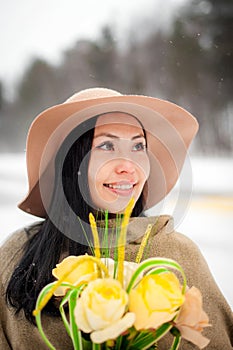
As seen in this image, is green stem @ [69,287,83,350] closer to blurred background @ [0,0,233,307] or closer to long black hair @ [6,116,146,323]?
long black hair @ [6,116,146,323]

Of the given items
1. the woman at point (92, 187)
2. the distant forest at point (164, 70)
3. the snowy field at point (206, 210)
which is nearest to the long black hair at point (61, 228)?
the woman at point (92, 187)

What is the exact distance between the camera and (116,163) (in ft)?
3.55

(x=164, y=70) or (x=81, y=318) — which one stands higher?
(x=164, y=70)

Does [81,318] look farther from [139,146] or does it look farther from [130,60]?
[130,60]

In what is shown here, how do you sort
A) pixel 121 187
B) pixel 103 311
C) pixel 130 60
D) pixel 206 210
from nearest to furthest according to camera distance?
pixel 103 311, pixel 121 187, pixel 206 210, pixel 130 60

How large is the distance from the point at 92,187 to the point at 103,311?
47cm

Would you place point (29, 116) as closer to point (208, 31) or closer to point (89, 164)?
point (208, 31)

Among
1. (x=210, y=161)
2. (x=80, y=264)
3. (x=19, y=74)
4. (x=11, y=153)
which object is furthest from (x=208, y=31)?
(x=80, y=264)

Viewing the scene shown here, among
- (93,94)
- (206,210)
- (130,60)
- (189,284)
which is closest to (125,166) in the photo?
(93,94)

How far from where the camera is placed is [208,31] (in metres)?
5.03

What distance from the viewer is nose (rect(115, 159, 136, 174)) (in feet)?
3.52

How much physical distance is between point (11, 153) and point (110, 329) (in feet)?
10.5

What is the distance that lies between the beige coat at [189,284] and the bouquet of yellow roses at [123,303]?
0.36m

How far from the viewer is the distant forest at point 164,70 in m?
4.61
